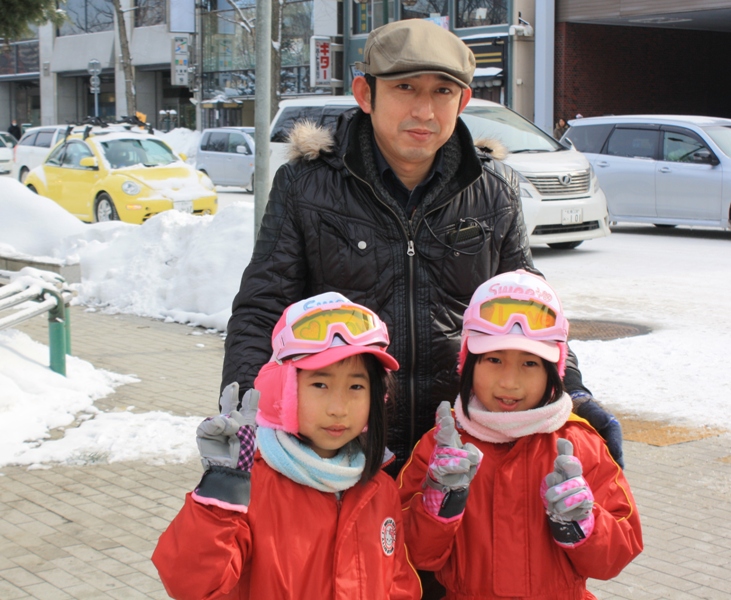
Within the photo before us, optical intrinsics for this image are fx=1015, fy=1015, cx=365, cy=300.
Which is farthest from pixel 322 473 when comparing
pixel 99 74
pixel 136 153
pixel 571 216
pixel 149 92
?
pixel 149 92

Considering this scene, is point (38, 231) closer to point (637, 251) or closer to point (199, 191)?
point (199, 191)

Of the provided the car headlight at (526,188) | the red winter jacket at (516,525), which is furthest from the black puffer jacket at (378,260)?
the car headlight at (526,188)

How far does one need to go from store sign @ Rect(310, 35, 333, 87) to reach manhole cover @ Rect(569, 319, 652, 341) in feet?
93.3

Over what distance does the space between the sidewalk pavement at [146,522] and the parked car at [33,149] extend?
17.6m

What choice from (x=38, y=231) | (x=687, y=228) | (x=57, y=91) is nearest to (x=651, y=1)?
(x=687, y=228)

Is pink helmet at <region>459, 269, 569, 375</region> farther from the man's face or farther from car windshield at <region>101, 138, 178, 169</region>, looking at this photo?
car windshield at <region>101, 138, 178, 169</region>

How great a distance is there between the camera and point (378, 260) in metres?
2.67

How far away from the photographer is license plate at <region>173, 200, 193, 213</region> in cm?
1549

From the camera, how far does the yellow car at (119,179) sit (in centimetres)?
1550

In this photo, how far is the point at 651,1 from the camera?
28.3 m

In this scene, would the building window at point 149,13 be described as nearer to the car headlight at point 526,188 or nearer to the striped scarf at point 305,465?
the car headlight at point 526,188

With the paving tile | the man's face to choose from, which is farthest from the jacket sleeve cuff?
the paving tile

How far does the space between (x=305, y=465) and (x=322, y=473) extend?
4 cm

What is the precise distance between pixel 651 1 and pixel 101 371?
24.8 m
